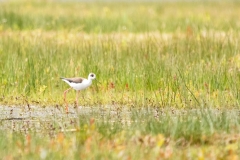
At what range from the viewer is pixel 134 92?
10.5 m

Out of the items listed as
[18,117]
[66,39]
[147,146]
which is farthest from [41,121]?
[66,39]

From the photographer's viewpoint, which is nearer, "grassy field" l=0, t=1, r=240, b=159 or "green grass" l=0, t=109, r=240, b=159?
"green grass" l=0, t=109, r=240, b=159

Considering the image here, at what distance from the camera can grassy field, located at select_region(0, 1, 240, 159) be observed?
6.84 meters

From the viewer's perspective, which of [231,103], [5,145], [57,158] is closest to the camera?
[57,158]

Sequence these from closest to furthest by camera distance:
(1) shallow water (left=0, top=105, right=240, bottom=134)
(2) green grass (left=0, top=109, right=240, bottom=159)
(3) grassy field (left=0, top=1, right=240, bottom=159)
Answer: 1. (2) green grass (left=0, top=109, right=240, bottom=159)
2. (3) grassy field (left=0, top=1, right=240, bottom=159)
3. (1) shallow water (left=0, top=105, right=240, bottom=134)

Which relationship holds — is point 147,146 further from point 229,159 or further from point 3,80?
point 3,80

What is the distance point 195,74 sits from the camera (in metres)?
10.6

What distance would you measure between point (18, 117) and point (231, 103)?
8.69 feet

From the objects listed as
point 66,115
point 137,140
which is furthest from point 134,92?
point 137,140

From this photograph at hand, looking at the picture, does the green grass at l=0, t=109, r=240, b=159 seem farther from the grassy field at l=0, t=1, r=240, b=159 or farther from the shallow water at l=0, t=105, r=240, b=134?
the shallow water at l=0, t=105, r=240, b=134

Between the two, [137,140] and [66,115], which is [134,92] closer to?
[66,115]

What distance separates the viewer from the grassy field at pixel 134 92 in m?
6.84

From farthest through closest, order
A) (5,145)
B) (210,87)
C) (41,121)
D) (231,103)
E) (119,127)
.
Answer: (210,87)
(231,103)
(41,121)
(119,127)
(5,145)

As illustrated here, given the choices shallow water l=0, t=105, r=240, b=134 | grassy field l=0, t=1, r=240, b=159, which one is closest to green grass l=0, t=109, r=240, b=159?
grassy field l=0, t=1, r=240, b=159
